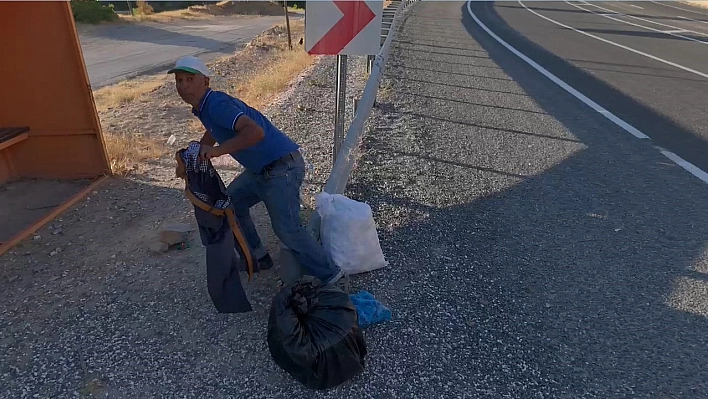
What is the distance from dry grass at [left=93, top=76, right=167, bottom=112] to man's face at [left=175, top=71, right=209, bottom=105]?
8.70 meters

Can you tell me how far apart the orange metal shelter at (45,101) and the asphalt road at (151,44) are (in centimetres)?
981

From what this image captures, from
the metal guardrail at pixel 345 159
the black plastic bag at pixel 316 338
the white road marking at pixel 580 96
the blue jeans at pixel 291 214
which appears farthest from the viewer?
the white road marking at pixel 580 96

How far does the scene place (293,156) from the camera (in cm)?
329

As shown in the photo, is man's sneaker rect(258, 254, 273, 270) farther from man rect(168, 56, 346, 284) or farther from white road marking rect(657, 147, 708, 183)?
white road marking rect(657, 147, 708, 183)

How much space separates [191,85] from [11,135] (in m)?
3.55

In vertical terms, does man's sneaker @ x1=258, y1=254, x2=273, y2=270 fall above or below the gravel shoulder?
above

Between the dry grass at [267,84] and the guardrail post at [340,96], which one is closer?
the guardrail post at [340,96]

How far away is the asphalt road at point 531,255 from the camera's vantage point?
2803 millimetres

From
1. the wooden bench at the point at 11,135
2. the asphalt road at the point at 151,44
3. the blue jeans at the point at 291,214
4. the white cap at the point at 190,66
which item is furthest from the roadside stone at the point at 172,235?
the asphalt road at the point at 151,44

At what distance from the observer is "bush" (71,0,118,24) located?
32.5m

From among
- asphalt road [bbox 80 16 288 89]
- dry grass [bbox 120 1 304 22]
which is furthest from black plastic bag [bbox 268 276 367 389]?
dry grass [bbox 120 1 304 22]

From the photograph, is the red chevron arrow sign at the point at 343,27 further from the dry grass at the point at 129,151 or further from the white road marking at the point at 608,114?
the white road marking at the point at 608,114

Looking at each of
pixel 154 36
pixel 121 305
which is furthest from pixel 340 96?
pixel 154 36

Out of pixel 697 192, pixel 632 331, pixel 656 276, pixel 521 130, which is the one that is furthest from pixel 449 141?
pixel 632 331
